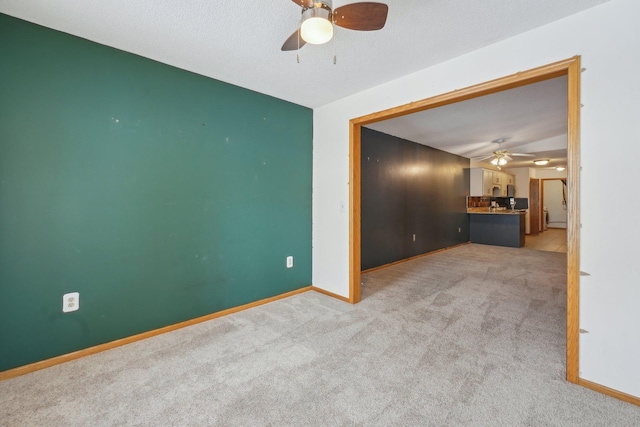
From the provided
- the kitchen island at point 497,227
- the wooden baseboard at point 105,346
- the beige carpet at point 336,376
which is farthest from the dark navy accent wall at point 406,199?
the wooden baseboard at point 105,346

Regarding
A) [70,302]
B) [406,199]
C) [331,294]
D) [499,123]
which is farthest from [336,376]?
[499,123]

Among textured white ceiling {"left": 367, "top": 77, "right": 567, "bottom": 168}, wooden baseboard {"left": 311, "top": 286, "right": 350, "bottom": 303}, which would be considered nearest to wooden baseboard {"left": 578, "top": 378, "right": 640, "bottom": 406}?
wooden baseboard {"left": 311, "top": 286, "right": 350, "bottom": 303}

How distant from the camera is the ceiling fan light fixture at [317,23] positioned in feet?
4.61

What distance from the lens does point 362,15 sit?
4.86 ft

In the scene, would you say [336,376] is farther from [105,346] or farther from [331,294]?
[105,346]

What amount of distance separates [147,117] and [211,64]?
0.71 metres

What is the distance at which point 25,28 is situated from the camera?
1842 millimetres

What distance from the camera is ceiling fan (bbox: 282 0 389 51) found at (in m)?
1.41

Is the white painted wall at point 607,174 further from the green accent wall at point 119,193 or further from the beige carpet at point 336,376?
the green accent wall at point 119,193

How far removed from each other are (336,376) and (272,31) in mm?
2397

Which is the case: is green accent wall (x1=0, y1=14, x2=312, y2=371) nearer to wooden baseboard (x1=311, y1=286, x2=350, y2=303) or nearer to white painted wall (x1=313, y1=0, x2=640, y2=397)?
wooden baseboard (x1=311, y1=286, x2=350, y2=303)

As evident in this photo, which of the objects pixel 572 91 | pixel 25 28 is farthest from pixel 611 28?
pixel 25 28

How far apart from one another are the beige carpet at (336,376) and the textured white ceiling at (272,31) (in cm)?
234

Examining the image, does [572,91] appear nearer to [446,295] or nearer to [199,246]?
[446,295]
